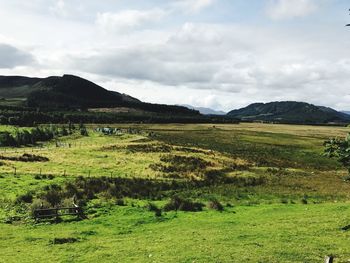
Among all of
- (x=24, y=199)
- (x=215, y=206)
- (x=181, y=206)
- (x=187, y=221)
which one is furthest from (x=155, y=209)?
(x=24, y=199)

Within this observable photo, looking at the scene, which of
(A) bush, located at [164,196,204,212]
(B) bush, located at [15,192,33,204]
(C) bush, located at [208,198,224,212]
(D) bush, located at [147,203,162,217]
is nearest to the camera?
(D) bush, located at [147,203,162,217]

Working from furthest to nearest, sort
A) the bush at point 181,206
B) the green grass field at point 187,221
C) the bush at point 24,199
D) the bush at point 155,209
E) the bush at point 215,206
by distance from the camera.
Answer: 1. the bush at point 24,199
2. the bush at point 215,206
3. the bush at point 181,206
4. the bush at point 155,209
5. the green grass field at point 187,221

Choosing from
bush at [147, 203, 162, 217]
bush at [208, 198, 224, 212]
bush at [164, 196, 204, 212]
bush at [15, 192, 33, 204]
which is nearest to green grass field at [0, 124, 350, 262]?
bush at [147, 203, 162, 217]

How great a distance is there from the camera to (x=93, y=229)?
31797 millimetres

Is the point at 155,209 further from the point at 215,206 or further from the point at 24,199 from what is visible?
the point at 24,199

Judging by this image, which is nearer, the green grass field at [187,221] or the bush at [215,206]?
the green grass field at [187,221]

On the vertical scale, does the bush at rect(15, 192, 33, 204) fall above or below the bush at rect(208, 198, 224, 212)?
below

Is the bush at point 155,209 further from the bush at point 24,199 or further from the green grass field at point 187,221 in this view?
the bush at point 24,199

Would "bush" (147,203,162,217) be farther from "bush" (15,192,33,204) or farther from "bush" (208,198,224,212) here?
"bush" (15,192,33,204)

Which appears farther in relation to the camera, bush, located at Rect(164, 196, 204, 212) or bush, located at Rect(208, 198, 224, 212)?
bush, located at Rect(208, 198, 224, 212)

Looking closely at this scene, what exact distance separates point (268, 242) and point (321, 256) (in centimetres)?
394

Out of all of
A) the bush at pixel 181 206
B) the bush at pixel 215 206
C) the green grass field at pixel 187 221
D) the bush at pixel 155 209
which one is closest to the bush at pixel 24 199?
the green grass field at pixel 187 221

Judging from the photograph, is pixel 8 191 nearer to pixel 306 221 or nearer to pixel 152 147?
pixel 306 221

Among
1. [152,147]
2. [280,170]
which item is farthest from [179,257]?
[152,147]
